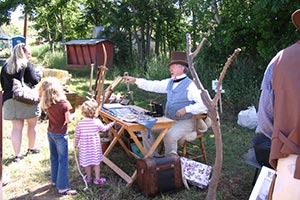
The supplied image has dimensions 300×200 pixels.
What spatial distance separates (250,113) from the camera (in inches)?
244

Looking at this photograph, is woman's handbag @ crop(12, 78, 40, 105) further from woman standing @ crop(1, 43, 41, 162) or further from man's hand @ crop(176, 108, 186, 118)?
man's hand @ crop(176, 108, 186, 118)

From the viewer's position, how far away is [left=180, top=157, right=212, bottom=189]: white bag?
3725mm

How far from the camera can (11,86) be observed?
167 inches

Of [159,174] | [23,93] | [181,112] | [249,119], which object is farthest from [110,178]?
[249,119]

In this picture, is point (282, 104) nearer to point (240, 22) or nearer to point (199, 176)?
point (199, 176)

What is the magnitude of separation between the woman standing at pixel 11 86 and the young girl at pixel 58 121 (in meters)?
0.83

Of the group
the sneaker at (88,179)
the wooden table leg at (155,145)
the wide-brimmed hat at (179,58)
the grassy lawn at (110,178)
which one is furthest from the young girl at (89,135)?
the wide-brimmed hat at (179,58)

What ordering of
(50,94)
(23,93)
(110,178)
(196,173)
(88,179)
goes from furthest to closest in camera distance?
(23,93), (110,178), (88,179), (196,173), (50,94)

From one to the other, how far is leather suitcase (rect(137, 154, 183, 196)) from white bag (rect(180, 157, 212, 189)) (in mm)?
144

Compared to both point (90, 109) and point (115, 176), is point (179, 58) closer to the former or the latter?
point (90, 109)

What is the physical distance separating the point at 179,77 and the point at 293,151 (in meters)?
2.61

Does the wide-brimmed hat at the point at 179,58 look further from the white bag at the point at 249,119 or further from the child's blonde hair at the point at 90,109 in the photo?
the white bag at the point at 249,119

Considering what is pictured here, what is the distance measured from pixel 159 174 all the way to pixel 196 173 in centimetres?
49

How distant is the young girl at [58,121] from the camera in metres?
3.52
